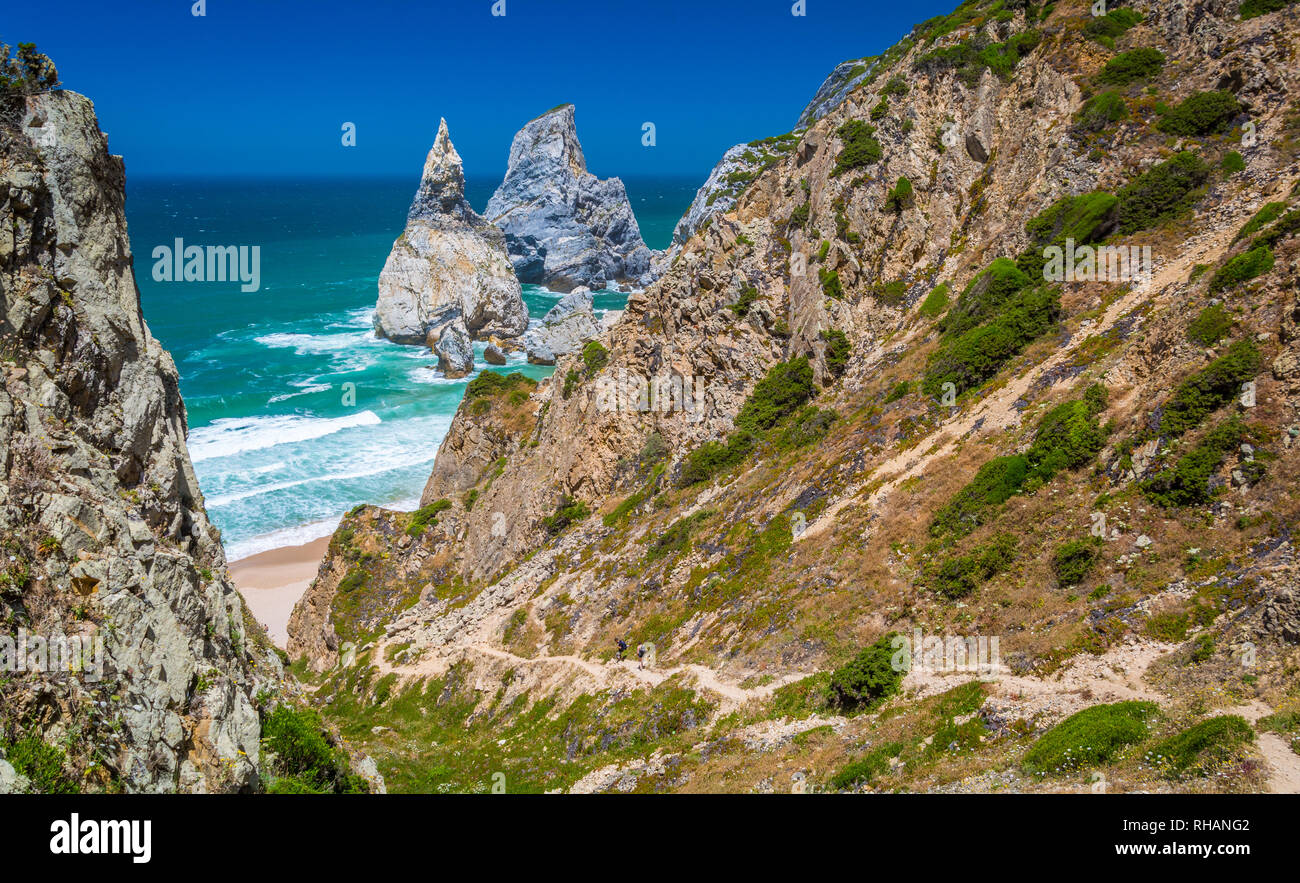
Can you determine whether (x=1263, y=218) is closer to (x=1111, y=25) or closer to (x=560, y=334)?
(x=1111, y=25)

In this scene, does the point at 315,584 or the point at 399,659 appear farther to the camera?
the point at 315,584

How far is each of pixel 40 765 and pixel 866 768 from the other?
43.9ft

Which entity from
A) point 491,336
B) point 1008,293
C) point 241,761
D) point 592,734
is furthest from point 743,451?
point 491,336

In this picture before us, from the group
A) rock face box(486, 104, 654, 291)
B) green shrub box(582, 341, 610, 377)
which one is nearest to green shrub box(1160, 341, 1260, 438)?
green shrub box(582, 341, 610, 377)

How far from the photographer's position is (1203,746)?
10258 millimetres

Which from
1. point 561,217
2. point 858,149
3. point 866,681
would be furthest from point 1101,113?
point 561,217

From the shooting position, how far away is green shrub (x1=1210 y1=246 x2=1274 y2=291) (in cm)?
1802

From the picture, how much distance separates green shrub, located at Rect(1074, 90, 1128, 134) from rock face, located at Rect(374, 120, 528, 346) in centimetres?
8976

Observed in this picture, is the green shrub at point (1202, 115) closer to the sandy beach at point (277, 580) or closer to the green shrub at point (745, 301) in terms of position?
the green shrub at point (745, 301)

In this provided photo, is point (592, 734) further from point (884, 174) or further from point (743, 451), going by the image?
point (884, 174)

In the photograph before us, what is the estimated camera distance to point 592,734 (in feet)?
75.4

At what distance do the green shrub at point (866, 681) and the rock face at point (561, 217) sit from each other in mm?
132385

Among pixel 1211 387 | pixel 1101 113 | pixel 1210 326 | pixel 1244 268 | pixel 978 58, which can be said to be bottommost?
pixel 1211 387
